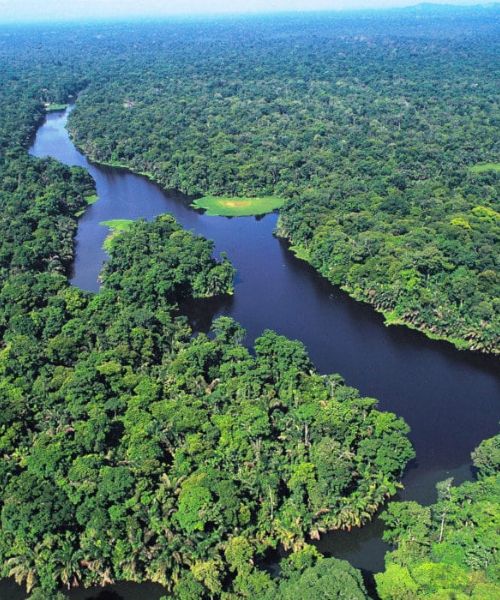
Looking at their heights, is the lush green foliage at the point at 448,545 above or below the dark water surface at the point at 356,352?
above

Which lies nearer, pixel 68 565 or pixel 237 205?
pixel 68 565

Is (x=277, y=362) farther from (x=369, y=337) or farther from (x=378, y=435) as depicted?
(x=369, y=337)

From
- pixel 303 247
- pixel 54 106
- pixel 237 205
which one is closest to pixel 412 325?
pixel 303 247

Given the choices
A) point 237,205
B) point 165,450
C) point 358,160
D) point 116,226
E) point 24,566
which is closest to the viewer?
point 24,566

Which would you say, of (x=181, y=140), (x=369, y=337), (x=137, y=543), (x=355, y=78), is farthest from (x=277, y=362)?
(x=355, y=78)

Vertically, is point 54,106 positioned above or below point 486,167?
above

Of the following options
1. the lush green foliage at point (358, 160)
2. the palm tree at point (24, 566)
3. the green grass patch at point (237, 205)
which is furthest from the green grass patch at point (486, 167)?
the palm tree at point (24, 566)

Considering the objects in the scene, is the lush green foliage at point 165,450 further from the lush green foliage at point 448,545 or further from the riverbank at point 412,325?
the riverbank at point 412,325

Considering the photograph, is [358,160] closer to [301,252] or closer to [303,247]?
[303,247]
